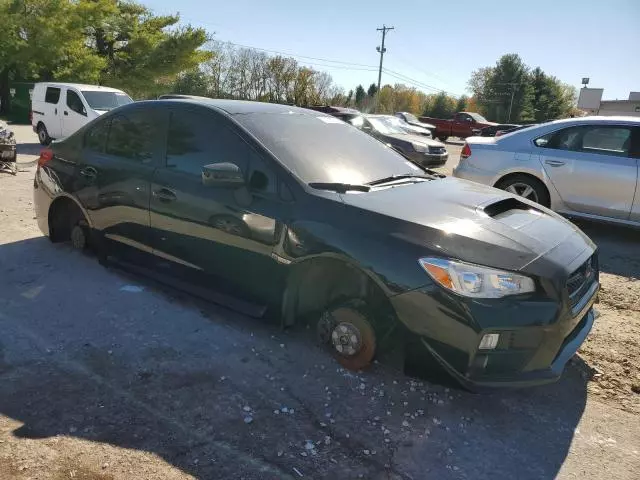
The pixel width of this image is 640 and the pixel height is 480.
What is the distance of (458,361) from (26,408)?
2.28 meters

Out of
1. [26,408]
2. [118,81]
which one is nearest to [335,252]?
[26,408]

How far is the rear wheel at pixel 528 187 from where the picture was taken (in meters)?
6.92

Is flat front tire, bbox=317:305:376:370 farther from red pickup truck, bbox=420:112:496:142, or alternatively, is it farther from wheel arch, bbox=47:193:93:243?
red pickup truck, bbox=420:112:496:142

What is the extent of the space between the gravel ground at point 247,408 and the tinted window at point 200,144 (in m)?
1.11

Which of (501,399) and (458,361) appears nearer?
(458,361)

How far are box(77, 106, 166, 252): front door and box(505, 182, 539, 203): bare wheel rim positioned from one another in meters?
4.97

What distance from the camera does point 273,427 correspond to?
2.62 m

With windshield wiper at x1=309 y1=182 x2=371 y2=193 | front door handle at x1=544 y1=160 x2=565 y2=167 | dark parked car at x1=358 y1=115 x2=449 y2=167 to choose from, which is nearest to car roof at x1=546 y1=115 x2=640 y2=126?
front door handle at x1=544 y1=160 x2=565 y2=167

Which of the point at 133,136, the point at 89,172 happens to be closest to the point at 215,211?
the point at 133,136

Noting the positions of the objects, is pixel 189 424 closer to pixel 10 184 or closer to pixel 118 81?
pixel 10 184

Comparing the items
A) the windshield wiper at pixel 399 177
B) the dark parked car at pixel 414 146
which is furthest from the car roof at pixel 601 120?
the dark parked car at pixel 414 146

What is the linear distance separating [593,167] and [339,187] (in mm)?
4783

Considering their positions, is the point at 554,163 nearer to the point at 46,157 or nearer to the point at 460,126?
the point at 46,157

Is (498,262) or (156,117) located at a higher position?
(156,117)
